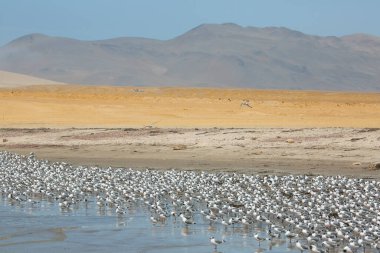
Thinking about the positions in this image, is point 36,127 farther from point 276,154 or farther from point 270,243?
point 270,243

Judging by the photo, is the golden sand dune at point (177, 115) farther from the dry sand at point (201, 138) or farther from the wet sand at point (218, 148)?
the wet sand at point (218, 148)

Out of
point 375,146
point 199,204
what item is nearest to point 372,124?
point 375,146

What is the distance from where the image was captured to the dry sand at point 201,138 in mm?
22891

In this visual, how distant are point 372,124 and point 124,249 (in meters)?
22.4

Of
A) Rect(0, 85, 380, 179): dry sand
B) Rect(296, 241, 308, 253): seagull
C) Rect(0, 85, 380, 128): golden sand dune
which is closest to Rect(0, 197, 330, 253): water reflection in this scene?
Rect(296, 241, 308, 253): seagull

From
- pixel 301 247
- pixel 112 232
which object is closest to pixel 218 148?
pixel 112 232

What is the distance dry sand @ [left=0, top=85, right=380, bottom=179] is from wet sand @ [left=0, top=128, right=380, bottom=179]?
0.03 metres

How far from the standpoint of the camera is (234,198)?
16297mm

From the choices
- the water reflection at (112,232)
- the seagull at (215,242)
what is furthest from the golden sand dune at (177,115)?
the seagull at (215,242)

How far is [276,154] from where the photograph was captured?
24.0 metres

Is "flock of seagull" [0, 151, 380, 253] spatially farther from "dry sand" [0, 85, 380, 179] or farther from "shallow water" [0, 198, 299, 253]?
"dry sand" [0, 85, 380, 179]

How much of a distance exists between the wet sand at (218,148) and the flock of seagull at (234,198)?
1.83 meters

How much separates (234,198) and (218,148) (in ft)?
31.5

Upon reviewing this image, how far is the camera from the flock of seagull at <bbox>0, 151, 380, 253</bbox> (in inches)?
496
